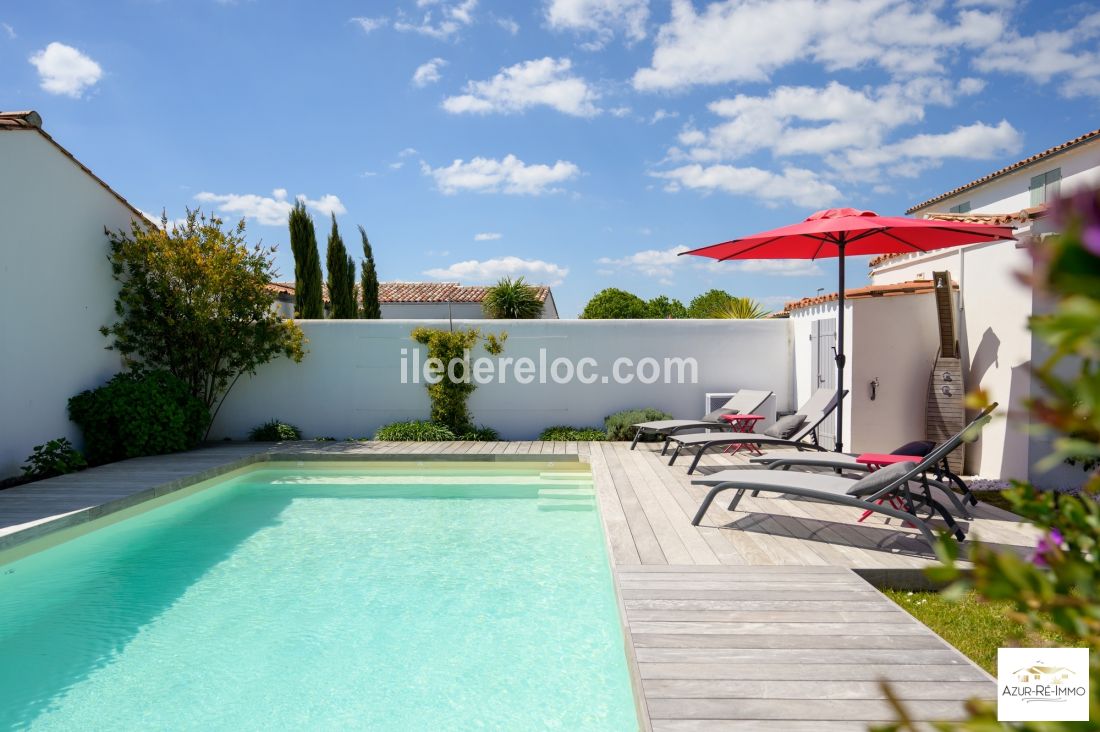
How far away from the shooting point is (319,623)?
16.1 feet

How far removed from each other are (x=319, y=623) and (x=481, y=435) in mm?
6629

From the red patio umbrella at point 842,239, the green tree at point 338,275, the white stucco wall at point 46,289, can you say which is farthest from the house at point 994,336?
the green tree at point 338,275

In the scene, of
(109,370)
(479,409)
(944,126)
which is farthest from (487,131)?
(944,126)

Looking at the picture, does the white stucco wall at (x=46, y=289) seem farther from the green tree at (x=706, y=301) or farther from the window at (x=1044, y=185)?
the green tree at (x=706, y=301)

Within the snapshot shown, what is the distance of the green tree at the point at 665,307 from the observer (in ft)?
193

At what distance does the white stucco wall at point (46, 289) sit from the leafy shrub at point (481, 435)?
215 inches

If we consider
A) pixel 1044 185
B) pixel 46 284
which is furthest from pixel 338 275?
pixel 1044 185

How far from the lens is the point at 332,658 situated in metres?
4.38

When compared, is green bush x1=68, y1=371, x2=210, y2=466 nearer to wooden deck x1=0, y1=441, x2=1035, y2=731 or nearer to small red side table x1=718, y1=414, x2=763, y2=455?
wooden deck x1=0, y1=441, x2=1035, y2=731

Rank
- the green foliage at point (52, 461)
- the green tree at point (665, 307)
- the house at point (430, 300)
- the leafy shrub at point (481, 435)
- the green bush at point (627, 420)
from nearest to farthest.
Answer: the green foliage at point (52, 461)
the green bush at point (627, 420)
the leafy shrub at point (481, 435)
the house at point (430, 300)
the green tree at point (665, 307)

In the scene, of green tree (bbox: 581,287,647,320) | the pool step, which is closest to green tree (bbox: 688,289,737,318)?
green tree (bbox: 581,287,647,320)

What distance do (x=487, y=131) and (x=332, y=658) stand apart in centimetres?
1278

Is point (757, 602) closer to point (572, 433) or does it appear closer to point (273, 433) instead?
point (572, 433)

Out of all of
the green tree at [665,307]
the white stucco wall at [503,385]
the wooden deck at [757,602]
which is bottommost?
the wooden deck at [757,602]
